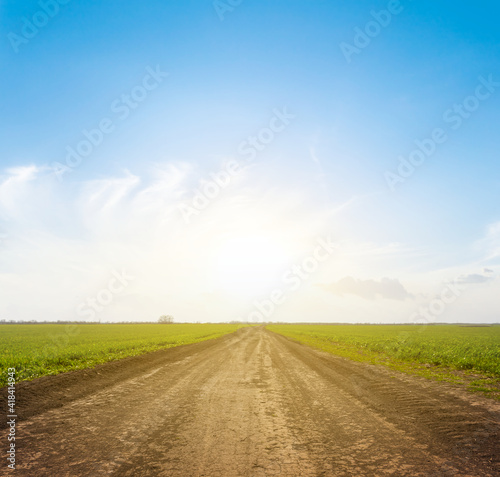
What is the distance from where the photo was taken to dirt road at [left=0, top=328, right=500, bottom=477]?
5.13 m

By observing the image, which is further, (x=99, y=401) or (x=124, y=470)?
(x=99, y=401)

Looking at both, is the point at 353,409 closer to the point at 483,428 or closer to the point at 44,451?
the point at 483,428

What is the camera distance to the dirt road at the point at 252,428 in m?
5.13

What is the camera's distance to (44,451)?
572 centimetres

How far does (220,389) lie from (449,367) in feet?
43.9

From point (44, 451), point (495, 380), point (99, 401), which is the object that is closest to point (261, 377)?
point (99, 401)

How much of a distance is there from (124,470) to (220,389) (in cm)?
612

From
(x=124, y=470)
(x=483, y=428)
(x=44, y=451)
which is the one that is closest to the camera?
(x=124, y=470)

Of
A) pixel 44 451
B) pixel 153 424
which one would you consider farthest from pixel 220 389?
pixel 44 451

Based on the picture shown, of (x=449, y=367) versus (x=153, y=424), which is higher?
(x=153, y=424)

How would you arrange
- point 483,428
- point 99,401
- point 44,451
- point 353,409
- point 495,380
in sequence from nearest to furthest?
point 44,451 → point 483,428 → point 353,409 → point 99,401 → point 495,380

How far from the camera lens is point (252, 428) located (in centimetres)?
691

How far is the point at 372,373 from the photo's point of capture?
47.2 feet

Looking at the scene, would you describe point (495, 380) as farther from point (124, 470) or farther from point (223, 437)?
point (124, 470)
